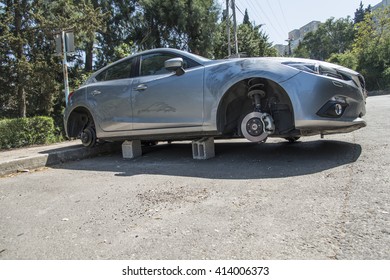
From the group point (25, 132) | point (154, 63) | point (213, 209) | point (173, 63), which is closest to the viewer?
point (213, 209)

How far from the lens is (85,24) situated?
482 inches

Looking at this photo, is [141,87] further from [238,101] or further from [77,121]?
[77,121]

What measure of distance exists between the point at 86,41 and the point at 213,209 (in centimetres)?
1318

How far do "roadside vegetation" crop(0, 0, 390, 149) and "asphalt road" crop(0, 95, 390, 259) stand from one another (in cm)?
658

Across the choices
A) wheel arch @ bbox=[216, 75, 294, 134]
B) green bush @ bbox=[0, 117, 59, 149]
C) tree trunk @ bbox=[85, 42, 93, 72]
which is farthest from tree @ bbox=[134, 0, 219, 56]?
wheel arch @ bbox=[216, 75, 294, 134]

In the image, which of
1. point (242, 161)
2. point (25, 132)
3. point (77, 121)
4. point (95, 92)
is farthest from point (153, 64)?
point (25, 132)

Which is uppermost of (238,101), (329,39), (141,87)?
(329,39)

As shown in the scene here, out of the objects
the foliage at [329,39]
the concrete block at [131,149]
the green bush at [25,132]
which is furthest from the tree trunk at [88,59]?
the foliage at [329,39]

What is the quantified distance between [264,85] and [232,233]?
246cm

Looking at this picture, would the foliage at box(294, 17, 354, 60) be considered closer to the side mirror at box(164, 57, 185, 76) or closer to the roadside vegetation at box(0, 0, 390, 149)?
the roadside vegetation at box(0, 0, 390, 149)

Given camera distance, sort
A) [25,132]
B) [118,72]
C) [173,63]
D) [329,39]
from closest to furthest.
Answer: [173,63] → [118,72] → [25,132] → [329,39]

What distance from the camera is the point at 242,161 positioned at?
14.1 ft
